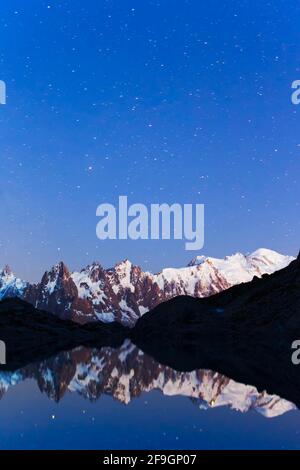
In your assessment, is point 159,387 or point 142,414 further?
point 159,387

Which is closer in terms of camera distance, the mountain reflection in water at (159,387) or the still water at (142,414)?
the still water at (142,414)

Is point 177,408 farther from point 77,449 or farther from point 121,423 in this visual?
point 77,449

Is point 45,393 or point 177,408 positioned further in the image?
point 45,393

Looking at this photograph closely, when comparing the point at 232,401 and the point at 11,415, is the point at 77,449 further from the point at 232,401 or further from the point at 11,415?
the point at 232,401

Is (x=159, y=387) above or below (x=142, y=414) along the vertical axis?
below

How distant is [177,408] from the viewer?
166ft

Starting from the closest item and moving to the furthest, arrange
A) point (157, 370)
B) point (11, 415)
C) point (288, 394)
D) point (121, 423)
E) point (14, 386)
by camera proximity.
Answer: point (121, 423) → point (11, 415) → point (288, 394) → point (14, 386) → point (157, 370)

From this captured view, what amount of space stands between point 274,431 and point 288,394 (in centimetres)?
2009

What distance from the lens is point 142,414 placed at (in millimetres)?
46344

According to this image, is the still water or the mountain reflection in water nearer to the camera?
the still water

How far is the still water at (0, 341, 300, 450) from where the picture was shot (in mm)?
32125

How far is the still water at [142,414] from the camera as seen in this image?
32125 mm

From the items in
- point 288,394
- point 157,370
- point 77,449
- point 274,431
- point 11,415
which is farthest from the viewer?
point 157,370
